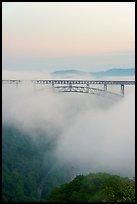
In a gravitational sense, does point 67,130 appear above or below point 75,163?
above

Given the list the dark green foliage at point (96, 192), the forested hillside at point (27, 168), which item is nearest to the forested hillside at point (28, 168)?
the forested hillside at point (27, 168)

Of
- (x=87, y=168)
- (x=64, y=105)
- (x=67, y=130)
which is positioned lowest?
(x=87, y=168)

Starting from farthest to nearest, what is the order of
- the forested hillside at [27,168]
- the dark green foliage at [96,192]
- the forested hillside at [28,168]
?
the forested hillside at [27,168] < the forested hillside at [28,168] < the dark green foliage at [96,192]

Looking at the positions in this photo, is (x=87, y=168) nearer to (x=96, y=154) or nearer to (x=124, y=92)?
(x=96, y=154)

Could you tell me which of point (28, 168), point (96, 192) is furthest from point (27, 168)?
point (96, 192)

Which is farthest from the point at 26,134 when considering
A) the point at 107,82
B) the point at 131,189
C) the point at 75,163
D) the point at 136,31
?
the point at 136,31

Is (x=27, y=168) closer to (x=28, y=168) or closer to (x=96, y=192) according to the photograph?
(x=28, y=168)

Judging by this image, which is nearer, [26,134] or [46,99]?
[26,134]

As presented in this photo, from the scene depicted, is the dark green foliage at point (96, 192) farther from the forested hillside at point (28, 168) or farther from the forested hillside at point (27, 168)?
the forested hillside at point (27, 168)
